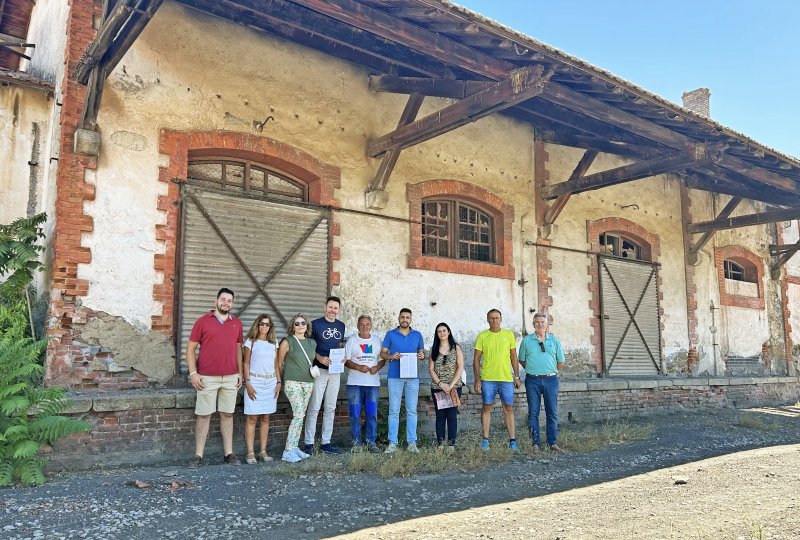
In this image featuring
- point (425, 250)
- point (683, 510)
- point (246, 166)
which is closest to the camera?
point (683, 510)

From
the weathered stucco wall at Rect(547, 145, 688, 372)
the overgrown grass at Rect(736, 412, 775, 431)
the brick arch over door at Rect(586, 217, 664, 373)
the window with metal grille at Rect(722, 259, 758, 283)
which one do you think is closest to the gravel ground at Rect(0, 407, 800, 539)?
the overgrown grass at Rect(736, 412, 775, 431)

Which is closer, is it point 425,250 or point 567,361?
point 425,250

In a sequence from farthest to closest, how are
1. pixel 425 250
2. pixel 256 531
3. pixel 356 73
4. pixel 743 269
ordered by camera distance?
pixel 743 269, pixel 425 250, pixel 356 73, pixel 256 531

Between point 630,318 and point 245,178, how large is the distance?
7.90m

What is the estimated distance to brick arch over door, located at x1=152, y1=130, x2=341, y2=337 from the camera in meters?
7.13

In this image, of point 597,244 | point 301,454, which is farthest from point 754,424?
point 301,454

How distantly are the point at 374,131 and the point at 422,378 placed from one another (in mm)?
3590

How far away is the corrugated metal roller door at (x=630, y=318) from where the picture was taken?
11.8m

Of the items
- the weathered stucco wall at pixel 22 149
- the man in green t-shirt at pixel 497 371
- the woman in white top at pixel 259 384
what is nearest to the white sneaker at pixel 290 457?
the woman in white top at pixel 259 384

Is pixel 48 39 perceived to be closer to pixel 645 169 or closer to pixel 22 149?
pixel 22 149

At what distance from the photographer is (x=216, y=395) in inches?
255

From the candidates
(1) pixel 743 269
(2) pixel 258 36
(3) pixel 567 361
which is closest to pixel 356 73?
(2) pixel 258 36

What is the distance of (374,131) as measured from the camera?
357 inches

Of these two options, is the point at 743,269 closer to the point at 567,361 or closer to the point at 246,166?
the point at 567,361
